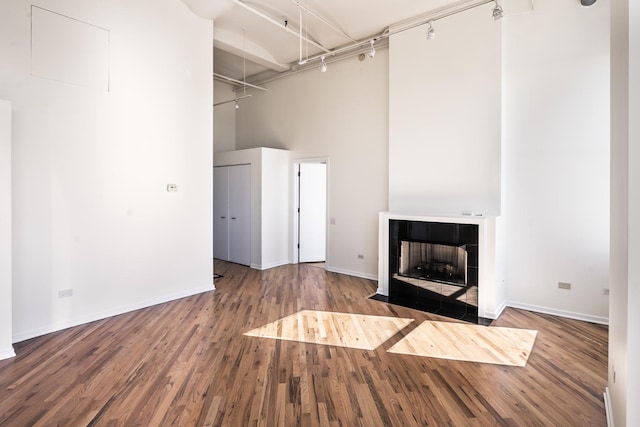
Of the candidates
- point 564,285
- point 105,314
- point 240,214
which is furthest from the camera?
point 240,214

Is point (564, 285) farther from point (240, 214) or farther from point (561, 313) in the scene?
point (240, 214)

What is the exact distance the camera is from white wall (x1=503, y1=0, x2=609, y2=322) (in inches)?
156

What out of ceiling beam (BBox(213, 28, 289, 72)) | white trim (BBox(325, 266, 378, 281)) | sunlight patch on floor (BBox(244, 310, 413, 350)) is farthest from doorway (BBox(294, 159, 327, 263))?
sunlight patch on floor (BBox(244, 310, 413, 350))

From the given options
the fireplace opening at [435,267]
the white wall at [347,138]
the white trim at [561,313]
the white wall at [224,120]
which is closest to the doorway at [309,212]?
the white wall at [347,138]

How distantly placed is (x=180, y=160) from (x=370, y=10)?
11.6 ft

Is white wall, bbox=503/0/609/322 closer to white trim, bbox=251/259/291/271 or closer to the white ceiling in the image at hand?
the white ceiling

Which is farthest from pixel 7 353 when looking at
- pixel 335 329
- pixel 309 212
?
pixel 309 212

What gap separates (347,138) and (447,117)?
1924mm

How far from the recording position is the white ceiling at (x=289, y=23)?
4.83 m

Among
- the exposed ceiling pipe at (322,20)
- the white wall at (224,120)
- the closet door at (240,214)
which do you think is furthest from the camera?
the white wall at (224,120)

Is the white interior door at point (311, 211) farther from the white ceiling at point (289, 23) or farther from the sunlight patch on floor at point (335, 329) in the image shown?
the sunlight patch on floor at point (335, 329)

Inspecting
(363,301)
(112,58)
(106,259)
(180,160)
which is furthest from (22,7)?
(363,301)

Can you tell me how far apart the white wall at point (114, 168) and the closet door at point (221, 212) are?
2.24m

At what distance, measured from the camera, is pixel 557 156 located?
13.7 feet
